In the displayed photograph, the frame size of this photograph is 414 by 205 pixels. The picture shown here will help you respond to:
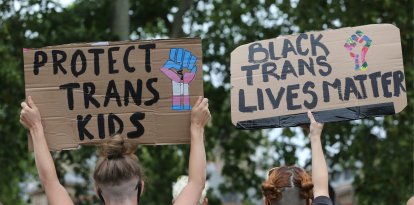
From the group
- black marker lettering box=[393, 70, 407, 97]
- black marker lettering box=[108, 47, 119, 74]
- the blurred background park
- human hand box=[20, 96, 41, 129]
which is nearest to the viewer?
human hand box=[20, 96, 41, 129]

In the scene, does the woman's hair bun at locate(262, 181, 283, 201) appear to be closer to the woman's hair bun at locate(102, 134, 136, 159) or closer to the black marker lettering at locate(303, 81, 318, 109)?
the woman's hair bun at locate(102, 134, 136, 159)

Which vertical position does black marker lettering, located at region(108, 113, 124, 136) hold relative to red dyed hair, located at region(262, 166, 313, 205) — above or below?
above

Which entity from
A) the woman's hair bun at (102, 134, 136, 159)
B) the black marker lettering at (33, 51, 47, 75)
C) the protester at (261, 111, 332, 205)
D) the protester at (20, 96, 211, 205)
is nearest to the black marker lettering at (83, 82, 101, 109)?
the black marker lettering at (33, 51, 47, 75)

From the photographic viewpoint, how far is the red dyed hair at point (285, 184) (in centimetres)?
422

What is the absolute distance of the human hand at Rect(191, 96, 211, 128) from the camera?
4.42m

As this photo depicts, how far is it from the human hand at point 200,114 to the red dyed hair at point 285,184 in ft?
1.39

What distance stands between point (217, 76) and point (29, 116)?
981 cm

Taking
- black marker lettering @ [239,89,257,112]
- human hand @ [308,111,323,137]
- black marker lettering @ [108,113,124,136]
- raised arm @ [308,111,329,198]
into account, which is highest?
black marker lettering @ [239,89,257,112]

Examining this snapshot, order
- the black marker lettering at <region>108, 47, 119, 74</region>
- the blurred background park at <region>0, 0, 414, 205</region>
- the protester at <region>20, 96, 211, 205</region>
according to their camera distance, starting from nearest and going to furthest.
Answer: the protester at <region>20, 96, 211, 205</region>
the black marker lettering at <region>108, 47, 119, 74</region>
the blurred background park at <region>0, 0, 414, 205</region>

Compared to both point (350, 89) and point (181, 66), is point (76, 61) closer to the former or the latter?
point (181, 66)

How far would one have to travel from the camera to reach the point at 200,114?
446 cm

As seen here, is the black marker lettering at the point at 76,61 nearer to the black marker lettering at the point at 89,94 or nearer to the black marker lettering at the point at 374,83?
the black marker lettering at the point at 89,94

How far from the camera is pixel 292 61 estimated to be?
5.11 meters

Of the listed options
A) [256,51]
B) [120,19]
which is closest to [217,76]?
[120,19]
